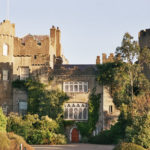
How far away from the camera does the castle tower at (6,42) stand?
46.6m

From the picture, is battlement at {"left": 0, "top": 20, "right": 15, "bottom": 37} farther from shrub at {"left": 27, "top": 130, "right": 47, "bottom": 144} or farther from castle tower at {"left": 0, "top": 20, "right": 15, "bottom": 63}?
shrub at {"left": 27, "top": 130, "right": 47, "bottom": 144}

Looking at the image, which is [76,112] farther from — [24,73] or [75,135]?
[24,73]

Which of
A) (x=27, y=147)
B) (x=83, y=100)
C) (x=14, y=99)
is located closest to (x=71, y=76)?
(x=83, y=100)

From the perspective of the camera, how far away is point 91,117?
4484cm

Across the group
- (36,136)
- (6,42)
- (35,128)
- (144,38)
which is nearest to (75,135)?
(35,128)

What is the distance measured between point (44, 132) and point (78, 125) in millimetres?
5453

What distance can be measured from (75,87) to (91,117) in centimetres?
403

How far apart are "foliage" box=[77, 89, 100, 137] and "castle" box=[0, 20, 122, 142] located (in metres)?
→ 0.48

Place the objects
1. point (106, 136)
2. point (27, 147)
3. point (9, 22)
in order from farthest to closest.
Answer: point (9, 22)
point (106, 136)
point (27, 147)

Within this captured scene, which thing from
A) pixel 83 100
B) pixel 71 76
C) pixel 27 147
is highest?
pixel 71 76

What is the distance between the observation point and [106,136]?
4025 cm

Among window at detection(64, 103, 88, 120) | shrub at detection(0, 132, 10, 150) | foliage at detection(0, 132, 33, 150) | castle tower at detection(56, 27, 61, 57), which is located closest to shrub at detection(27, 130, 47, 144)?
window at detection(64, 103, 88, 120)

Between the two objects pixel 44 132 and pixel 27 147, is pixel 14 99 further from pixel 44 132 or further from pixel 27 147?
pixel 27 147

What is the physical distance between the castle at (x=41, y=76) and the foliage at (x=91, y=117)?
19.0 inches
